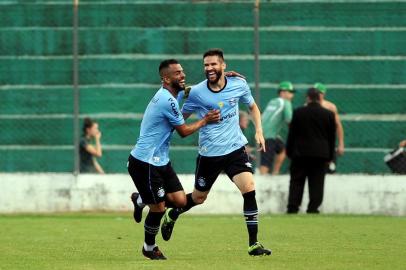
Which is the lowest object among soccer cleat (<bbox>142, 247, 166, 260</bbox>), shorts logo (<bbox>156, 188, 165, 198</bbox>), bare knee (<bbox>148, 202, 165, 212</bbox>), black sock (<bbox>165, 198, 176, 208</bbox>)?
soccer cleat (<bbox>142, 247, 166, 260</bbox>)

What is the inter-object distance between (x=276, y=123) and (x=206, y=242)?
7275mm

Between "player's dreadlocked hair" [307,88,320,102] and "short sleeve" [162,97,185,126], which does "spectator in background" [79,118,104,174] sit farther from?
"short sleeve" [162,97,185,126]

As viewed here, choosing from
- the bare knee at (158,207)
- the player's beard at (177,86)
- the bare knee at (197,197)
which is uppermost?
the player's beard at (177,86)

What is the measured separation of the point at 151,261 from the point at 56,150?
10.2 m

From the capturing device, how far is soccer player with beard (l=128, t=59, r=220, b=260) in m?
12.4

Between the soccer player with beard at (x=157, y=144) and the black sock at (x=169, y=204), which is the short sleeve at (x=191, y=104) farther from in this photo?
the black sock at (x=169, y=204)

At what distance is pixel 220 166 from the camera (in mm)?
13477

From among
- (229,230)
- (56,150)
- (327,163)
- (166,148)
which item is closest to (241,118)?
(327,163)

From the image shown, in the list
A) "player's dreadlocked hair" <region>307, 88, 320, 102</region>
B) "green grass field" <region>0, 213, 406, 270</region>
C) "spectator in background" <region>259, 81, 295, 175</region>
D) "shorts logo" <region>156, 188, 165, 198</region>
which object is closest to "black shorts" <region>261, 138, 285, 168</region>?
"spectator in background" <region>259, 81, 295, 175</region>

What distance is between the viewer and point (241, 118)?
21.9 metres


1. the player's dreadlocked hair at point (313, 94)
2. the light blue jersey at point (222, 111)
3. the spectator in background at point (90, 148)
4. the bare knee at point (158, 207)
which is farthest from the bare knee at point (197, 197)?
the spectator in background at point (90, 148)

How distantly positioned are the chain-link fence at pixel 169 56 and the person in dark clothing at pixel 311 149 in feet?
4.07

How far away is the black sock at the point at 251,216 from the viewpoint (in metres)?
12.7

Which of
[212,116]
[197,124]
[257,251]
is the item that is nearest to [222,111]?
[212,116]
